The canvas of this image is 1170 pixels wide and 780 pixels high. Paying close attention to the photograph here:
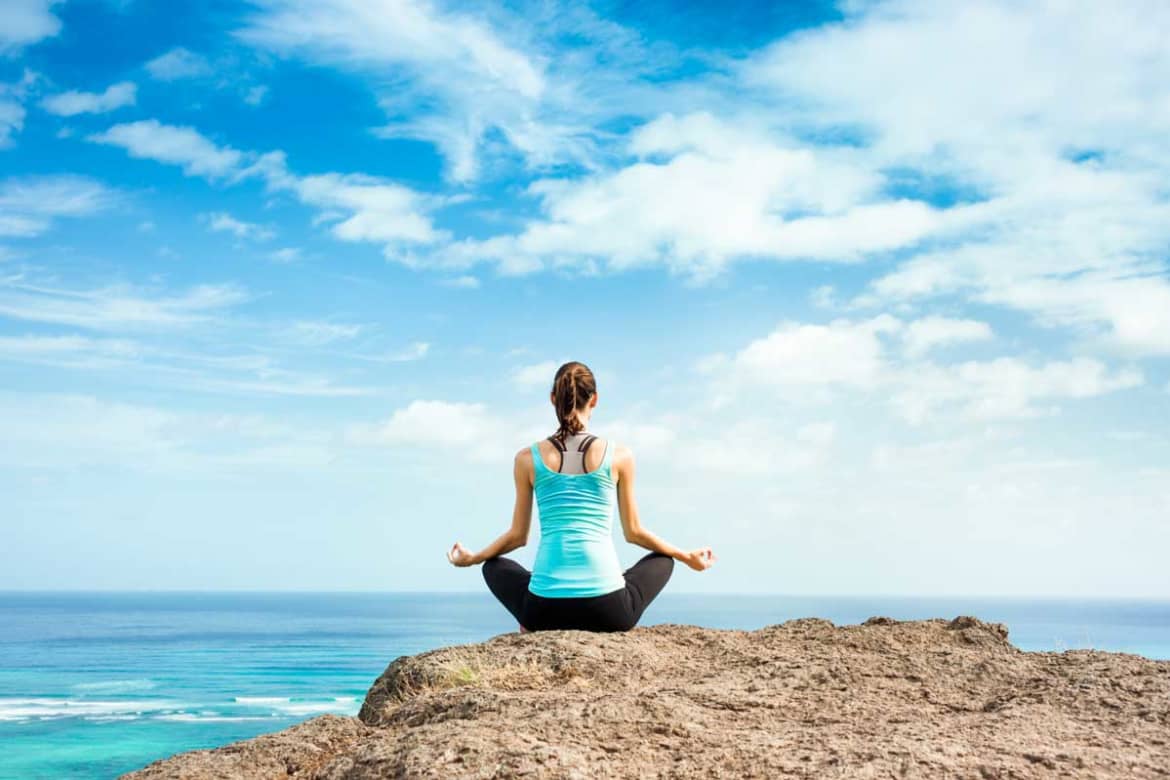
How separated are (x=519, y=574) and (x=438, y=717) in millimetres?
2065

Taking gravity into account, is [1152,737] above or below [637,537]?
below

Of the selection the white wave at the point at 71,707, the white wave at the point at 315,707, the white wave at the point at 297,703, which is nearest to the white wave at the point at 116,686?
the white wave at the point at 71,707

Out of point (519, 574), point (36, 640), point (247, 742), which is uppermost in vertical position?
point (519, 574)

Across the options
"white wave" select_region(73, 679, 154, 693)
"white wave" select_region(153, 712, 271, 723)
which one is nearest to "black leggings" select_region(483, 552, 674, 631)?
"white wave" select_region(153, 712, 271, 723)

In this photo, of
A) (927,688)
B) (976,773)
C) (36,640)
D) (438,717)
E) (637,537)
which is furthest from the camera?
(36,640)

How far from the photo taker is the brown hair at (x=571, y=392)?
6.13 m

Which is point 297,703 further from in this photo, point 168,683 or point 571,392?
point 571,392

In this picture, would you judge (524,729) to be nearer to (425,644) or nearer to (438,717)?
(438,717)

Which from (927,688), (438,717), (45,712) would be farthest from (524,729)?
(45,712)

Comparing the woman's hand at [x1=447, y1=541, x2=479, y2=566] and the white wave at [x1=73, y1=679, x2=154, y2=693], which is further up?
the woman's hand at [x1=447, y1=541, x2=479, y2=566]

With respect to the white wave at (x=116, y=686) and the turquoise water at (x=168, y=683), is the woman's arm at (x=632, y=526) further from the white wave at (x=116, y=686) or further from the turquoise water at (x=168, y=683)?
the white wave at (x=116, y=686)

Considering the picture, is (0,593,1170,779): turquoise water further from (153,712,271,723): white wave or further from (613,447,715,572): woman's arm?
(613,447,715,572): woman's arm

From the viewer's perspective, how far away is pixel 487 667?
530 cm

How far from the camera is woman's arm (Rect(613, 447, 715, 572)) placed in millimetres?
6179
